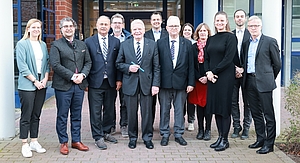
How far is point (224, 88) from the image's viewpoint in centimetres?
607

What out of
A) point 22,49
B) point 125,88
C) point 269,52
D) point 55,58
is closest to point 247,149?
point 269,52

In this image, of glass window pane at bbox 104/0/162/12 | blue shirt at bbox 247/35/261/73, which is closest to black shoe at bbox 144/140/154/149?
blue shirt at bbox 247/35/261/73

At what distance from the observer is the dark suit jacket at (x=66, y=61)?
5.71 metres

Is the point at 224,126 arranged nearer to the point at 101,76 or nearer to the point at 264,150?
the point at 264,150

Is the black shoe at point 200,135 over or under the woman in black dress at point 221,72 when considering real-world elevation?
under

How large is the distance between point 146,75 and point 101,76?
0.65 meters

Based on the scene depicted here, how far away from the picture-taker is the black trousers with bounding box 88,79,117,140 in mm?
6238

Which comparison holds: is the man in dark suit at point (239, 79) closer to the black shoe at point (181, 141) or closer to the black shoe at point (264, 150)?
the black shoe at point (264, 150)

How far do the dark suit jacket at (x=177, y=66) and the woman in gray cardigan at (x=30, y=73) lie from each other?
5.56 feet

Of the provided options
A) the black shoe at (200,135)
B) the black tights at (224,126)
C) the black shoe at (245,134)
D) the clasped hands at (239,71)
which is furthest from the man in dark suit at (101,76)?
the black shoe at (245,134)

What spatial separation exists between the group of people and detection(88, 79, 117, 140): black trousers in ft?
0.05

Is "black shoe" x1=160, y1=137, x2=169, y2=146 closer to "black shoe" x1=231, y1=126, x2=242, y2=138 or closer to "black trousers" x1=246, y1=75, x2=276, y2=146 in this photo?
"black shoe" x1=231, y1=126, x2=242, y2=138

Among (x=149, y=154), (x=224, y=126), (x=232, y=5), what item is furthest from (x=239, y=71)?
(x=232, y=5)

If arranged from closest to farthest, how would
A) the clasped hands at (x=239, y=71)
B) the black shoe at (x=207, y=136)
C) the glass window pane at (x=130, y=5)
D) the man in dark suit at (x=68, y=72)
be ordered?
1. the man in dark suit at (x=68, y=72)
2. the clasped hands at (x=239, y=71)
3. the black shoe at (x=207, y=136)
4. the glass window pane at (x=130, y=5)
